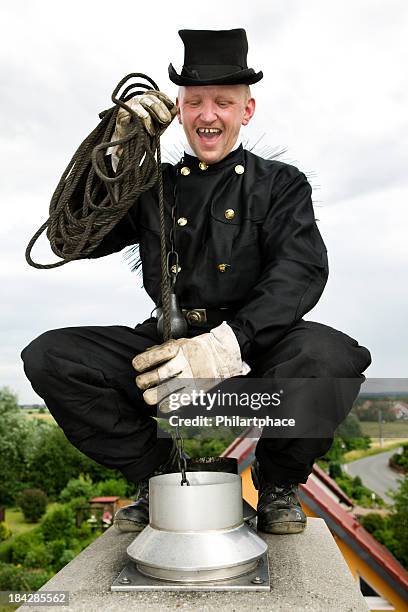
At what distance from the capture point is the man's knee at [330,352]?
9.97 feet

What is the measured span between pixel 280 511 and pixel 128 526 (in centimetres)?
73

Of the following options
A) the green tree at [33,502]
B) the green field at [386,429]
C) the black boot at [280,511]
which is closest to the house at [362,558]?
the green field at [386,429]

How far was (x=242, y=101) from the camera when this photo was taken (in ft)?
11.4

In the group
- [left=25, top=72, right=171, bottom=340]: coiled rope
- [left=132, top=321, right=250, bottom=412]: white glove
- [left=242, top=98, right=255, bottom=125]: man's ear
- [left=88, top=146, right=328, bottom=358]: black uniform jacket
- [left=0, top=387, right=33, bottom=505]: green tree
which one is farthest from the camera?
[left=0, top=387, right=33, bottom=505]: green tree

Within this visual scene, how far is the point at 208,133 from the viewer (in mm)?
3465

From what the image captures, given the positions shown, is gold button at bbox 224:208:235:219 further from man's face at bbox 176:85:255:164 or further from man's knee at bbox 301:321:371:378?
man's knee at bbox 301:321:371:378

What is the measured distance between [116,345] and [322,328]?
3.21 ft

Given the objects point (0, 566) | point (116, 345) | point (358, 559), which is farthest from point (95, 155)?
point (0, 566)

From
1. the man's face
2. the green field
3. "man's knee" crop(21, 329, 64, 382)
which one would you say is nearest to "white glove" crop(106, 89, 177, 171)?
the man's face

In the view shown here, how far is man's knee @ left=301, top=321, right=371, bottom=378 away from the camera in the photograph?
9.97ft

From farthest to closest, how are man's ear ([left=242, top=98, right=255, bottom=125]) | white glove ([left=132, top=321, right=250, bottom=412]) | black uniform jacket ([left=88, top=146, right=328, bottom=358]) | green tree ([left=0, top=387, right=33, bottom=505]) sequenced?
green tree ([left=0, top=387, right=33, bottom=505]) < man's ear ([left=242, top=98, right=255, bottom=125]) < black uniform jacket ([left=88, top=146, right=328, bottom=358]) < white glove ([left=132, top=321, right=250, bottom=412])

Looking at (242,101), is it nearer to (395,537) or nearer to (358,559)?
(358,559)

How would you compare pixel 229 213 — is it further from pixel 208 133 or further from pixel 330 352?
pixel 330 352

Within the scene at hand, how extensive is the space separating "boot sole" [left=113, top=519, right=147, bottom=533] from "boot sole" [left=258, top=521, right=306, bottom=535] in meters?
0.58
